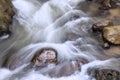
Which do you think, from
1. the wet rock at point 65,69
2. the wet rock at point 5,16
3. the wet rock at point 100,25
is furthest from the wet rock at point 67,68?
the wet rock at point 5,16

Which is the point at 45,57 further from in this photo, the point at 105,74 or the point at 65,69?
the point at 105,74

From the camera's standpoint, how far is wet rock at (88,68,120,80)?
586 centimetres

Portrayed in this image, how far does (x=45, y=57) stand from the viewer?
6535 mm

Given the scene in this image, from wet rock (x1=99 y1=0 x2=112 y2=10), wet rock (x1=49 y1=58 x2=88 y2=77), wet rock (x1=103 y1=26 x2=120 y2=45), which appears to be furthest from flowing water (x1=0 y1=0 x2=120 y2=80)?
wet rock (x1=99 y1=0 x2=112 y2=10)

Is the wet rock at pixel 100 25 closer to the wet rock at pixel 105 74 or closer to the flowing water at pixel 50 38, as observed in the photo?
the flowing water at pixel 50 38

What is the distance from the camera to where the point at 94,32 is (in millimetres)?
7988

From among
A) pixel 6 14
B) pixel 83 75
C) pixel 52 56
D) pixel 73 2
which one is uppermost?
pixel 73 2

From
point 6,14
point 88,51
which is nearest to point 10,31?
point 6,14

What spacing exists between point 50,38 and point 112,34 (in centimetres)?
179

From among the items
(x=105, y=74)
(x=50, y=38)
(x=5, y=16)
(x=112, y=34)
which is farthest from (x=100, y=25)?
(x=5, y=16)

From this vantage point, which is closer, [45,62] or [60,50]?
[45,62]

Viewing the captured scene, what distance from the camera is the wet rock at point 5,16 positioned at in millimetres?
7836

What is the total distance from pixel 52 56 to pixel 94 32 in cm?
194

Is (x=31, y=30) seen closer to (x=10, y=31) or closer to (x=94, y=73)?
(x=10, y=31)
